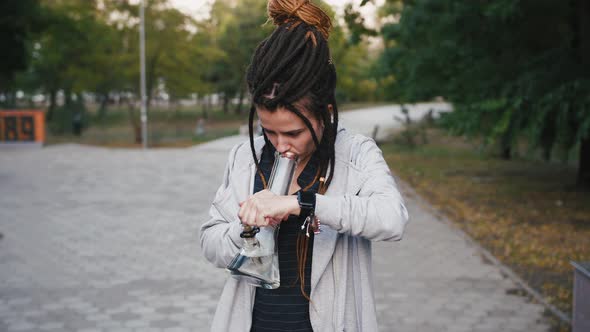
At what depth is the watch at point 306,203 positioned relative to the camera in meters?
1.73

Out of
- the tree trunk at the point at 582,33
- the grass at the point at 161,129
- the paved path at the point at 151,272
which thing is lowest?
the grass at the point at 161,129

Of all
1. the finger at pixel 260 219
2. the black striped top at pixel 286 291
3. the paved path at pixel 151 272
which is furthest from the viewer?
the paved path at pixel 151 272

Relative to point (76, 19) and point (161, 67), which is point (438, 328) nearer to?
Answer: point (161, 67)

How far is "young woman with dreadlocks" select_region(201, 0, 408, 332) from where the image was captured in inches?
69.9

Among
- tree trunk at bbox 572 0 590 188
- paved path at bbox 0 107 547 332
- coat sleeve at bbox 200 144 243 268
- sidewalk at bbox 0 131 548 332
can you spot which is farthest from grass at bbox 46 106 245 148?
coat sleeve at bbox 200 144 243 268

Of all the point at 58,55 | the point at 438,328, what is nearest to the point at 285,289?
the point at 438,328

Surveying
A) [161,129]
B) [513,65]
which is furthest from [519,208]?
[161,129]

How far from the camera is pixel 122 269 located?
24.6 ft

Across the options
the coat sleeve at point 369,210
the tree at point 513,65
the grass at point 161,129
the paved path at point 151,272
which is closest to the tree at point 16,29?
the grass at point 161,129

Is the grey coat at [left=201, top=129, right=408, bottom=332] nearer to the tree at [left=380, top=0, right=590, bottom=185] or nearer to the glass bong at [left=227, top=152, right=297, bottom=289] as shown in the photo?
the glass bong at [left=227, top=152, right=297, bottom=289]

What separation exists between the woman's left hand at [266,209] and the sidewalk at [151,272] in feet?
13.7

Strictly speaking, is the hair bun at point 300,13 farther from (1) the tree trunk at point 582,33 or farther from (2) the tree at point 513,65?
(1) the tree trunk at point 582,33

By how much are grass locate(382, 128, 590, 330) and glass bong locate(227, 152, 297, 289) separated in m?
4.90

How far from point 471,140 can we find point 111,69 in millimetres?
22231
